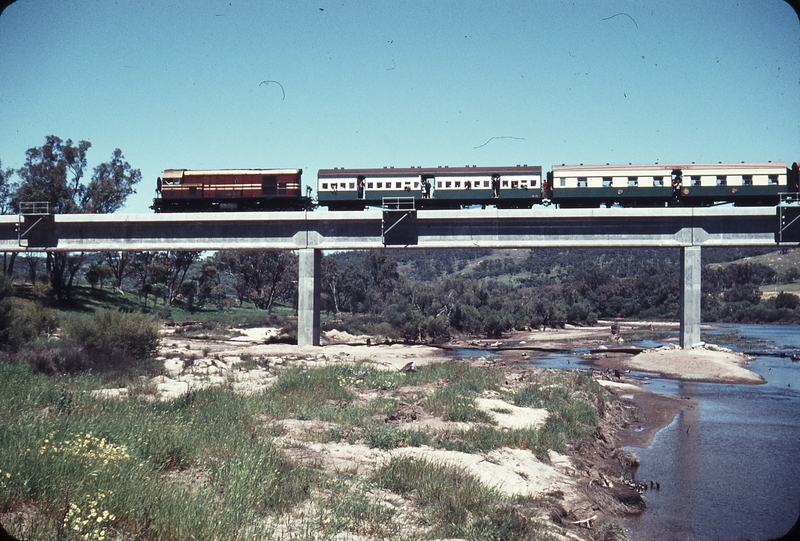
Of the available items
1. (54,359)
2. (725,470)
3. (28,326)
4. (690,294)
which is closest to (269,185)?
(28,326)

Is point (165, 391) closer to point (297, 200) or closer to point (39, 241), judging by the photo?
point (297, 200)

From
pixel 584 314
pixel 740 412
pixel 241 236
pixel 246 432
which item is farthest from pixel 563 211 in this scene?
pixel 584 314

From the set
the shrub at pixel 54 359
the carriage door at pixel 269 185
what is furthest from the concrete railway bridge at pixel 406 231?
the shrub at pixel 54 359

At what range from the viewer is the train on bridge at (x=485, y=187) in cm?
3397

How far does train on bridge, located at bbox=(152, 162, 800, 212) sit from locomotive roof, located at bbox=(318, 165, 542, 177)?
61 millimetres

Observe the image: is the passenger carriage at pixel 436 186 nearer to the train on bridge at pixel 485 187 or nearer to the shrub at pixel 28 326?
the train on bridge at pixel 485 187

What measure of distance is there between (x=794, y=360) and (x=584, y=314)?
4185 centimetres

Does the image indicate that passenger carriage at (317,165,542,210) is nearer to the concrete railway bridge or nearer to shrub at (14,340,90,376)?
the concrete railway bridge

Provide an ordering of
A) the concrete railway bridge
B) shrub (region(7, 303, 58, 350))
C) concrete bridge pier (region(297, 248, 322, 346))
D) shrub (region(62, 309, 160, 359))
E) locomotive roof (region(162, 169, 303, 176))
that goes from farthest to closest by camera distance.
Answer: locomotive roof (region(162, 169, 303, 176)) < concrete bridge pier (region(297, 248, 322, 346)) < the concrete railway bridge < shrub (region(62, 309, 160, 359)) < shrub (region(7, 303, 58, 350))

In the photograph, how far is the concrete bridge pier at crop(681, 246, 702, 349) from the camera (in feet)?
109

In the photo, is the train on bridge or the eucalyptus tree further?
the eucalyptus tree

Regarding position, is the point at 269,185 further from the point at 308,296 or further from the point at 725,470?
the point at 725,470

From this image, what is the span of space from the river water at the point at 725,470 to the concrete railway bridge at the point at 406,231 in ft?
38.6

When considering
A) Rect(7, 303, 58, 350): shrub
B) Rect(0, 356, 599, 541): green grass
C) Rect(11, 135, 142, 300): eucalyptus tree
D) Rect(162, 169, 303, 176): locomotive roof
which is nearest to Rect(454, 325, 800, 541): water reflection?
Rect(0, 356, 599, 541): green grass
